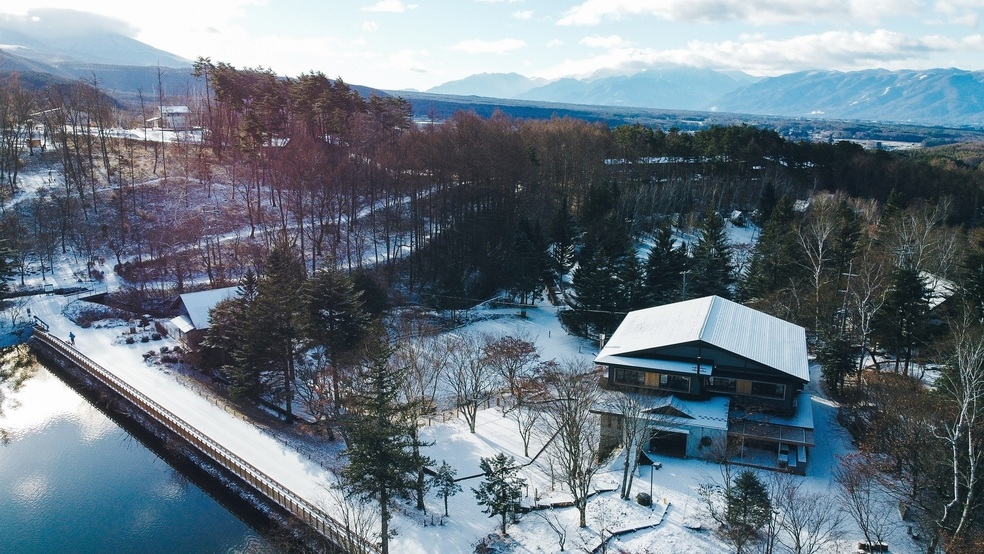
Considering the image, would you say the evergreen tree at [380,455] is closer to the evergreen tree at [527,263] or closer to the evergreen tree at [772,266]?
the evergreen tree at [527,263]

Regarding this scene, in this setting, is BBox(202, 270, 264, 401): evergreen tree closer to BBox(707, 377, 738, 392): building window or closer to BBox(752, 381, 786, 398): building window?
BBox(707, 377, 738, 392): building window

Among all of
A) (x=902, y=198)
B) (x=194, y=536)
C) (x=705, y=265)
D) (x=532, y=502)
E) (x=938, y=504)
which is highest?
(x=902, y=198)

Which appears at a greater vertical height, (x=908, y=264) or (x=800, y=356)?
(x=908, y=264)

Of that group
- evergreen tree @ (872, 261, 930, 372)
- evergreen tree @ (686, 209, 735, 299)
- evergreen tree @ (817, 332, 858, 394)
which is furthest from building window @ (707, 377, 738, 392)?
evergreen tree @ (686, 209, 735, 299)

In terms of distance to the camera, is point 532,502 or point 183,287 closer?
point 532,502

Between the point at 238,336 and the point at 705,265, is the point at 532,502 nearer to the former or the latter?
the point at 238,336

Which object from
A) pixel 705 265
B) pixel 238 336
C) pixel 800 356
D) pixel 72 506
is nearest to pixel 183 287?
pixel 238 336
